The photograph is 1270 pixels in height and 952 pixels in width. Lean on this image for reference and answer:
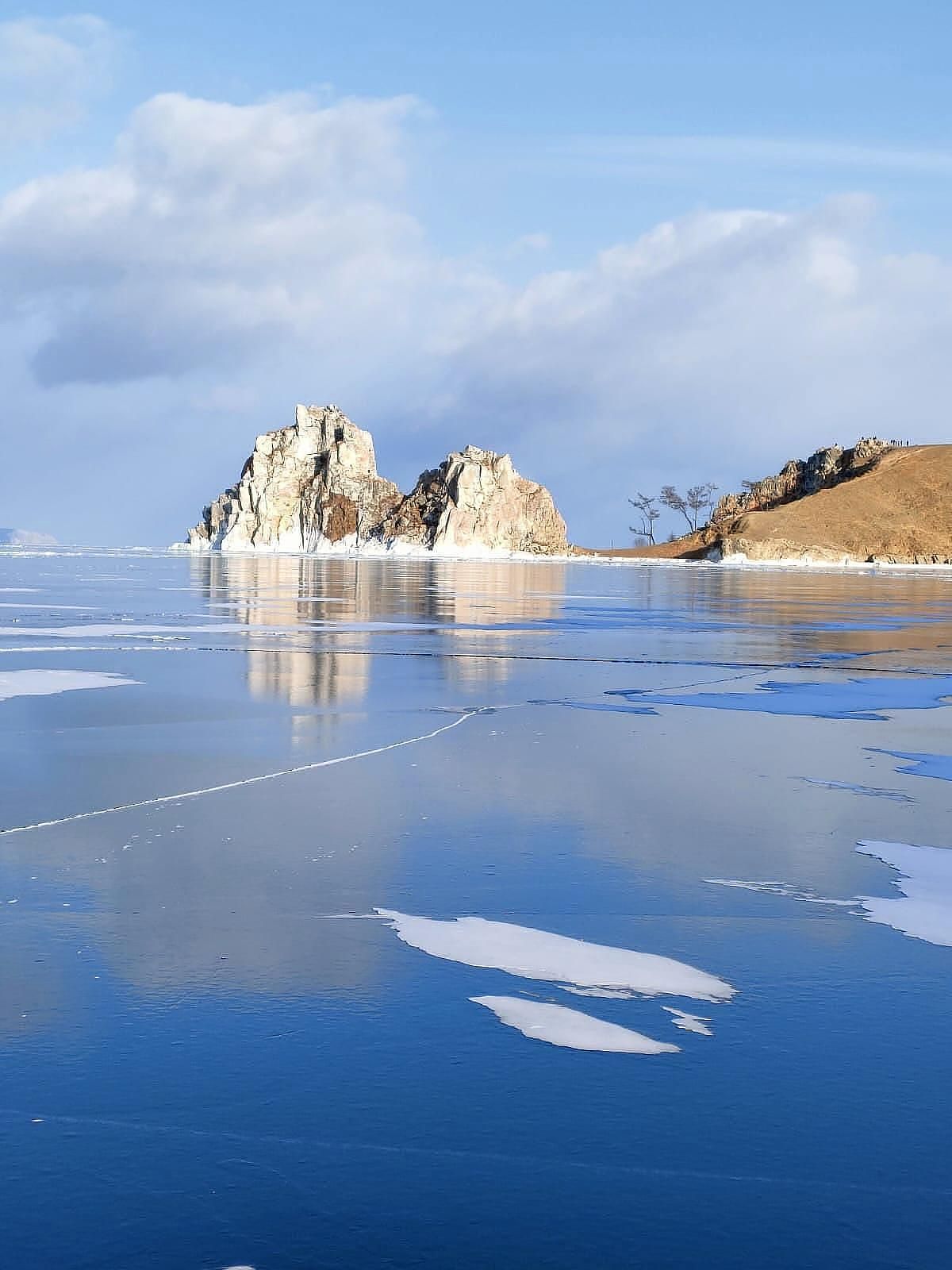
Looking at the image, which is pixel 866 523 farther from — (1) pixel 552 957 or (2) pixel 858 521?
(1) pixel 552 957

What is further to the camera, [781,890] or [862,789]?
[862,789]

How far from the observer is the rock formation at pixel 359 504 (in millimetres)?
175125

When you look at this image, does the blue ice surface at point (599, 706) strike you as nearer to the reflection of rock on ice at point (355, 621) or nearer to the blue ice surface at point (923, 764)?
the reflection of rock on ice at point (355, 621)

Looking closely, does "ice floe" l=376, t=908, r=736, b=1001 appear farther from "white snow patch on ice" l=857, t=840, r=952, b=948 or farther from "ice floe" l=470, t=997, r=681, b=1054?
"white snow patch on ice" l=857, t=840, r=952, b=948

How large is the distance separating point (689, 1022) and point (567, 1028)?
434mm

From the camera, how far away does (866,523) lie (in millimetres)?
152125

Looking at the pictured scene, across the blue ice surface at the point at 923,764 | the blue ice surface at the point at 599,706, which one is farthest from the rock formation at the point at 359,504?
the blue ice surface at the point at 923,764

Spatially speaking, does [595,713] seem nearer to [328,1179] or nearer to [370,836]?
[370,836]

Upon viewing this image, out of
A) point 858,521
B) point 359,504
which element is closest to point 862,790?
point 858,521

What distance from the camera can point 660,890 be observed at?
19.8ft

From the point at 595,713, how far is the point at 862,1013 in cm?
784

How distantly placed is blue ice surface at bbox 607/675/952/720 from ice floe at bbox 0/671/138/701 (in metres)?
5.71

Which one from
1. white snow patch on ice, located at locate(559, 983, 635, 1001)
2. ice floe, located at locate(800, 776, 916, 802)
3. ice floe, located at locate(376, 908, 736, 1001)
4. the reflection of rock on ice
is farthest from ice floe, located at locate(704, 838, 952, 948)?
the reflection of rock on ice

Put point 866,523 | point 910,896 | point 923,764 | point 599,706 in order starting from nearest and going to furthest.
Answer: point 910,896, point 923,764, point 599,706, point 866,523
